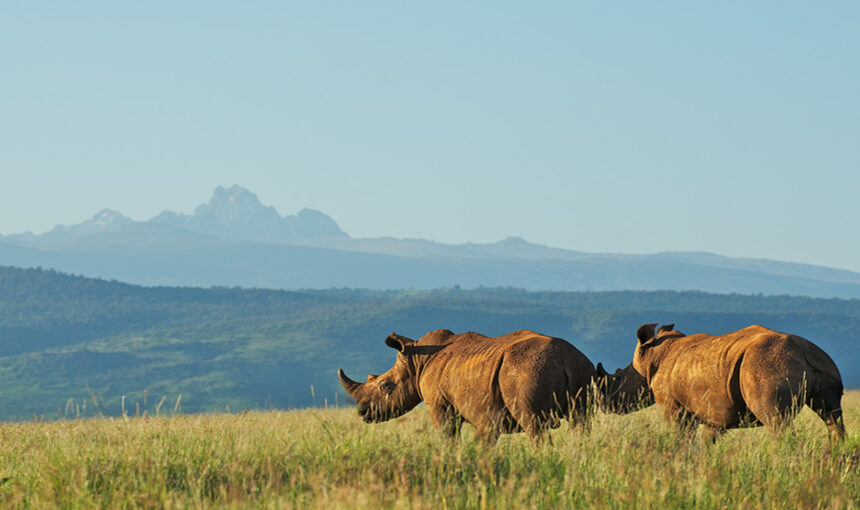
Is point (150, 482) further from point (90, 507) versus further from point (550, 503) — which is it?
point (550, 503)

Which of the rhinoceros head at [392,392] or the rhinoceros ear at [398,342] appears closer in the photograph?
the rhinoceros ear at [398,342]

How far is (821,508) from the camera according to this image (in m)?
7.99

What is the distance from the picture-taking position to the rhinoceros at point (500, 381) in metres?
10.2

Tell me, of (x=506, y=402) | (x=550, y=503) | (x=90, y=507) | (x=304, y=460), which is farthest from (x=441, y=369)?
(x=90, y=507)

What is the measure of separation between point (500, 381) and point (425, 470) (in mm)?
1861

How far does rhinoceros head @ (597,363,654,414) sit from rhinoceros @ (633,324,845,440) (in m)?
0.11

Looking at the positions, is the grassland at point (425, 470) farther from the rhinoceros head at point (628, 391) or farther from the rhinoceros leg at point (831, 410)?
the rhinoceros head at point (628, 391)

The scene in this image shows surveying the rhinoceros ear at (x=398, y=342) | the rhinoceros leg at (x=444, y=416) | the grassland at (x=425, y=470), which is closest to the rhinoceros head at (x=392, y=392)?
the rhinoceros ear at (x=398, y=342)

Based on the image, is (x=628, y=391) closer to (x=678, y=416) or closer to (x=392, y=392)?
(x=678, y=416)

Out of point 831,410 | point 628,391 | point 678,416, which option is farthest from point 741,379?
point 628,391

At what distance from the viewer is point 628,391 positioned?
1199 cm

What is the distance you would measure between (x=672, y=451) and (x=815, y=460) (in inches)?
48.0

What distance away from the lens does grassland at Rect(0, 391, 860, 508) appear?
7.86 m

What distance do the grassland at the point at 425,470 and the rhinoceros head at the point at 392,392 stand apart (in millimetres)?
1028
